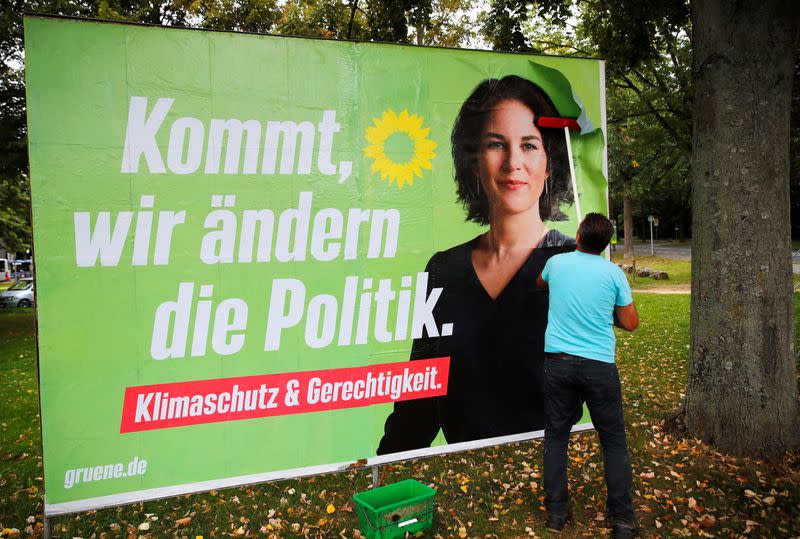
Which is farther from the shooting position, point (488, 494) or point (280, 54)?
point (488, 494)

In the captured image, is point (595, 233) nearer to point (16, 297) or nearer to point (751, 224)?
point (751, 224)

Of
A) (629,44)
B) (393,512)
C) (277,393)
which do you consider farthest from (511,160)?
(629,44)

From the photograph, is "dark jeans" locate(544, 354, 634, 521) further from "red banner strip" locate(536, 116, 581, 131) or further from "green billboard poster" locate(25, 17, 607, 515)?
"red banner strip" locate(536, 116, 581, 131)

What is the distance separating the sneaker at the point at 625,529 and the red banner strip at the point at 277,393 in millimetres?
1544

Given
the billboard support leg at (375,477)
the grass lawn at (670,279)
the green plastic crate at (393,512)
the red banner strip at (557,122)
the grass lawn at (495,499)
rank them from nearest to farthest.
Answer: the green plastic crate at (393,512) → the grass lawn at (495,499) → the billboard support leg at (375,477) → the red banner strip at (557,122) → the grass lawn at (670,279)

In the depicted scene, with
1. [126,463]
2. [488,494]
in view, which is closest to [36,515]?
[126,463]

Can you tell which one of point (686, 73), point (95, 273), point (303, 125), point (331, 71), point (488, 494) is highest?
point (686, 73)

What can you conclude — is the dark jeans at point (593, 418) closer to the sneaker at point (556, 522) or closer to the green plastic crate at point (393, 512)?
the sneaker at point (556, 522)

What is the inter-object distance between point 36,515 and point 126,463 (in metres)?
1.00

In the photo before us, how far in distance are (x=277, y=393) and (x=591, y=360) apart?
2189mm

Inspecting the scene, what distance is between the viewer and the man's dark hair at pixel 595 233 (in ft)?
12.2

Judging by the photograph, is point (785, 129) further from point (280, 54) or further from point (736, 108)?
point (280, 54)

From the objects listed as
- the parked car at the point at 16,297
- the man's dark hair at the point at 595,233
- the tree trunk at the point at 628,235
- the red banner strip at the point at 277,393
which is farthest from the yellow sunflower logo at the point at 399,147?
the tree trunk at the point at 628,235

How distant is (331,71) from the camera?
13.6 ft
